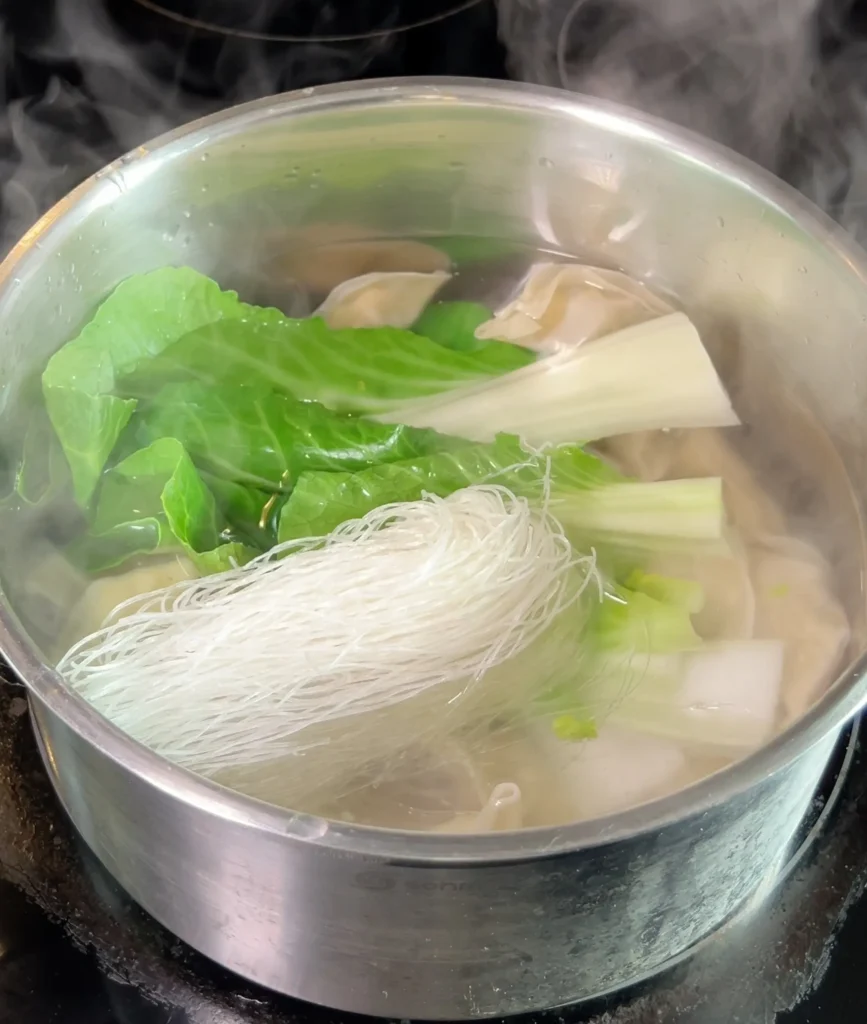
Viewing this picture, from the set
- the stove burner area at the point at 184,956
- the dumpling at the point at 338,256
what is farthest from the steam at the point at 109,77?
the stove burner area at the point at 184,956

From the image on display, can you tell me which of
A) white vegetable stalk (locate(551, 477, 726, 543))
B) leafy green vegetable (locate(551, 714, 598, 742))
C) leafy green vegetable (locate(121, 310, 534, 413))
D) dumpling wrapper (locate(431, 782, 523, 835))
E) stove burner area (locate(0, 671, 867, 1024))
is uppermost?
leafy green vegetable (locate(121, 310, 534, 413))

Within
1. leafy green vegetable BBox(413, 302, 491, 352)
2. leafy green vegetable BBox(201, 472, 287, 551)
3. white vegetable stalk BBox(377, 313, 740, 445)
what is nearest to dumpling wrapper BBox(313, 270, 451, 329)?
leafy green vegetable BBox(413, 302, 491, 352)

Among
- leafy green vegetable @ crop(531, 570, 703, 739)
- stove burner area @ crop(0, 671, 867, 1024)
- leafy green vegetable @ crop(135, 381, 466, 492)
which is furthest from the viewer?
leafy green vegetable @ crop(135, 381, 466, 492)

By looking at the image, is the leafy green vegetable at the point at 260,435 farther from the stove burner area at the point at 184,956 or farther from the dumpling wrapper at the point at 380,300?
the stove burner area at the point at 184,956

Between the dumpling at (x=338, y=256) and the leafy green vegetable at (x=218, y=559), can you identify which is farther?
the dumpling at (x=338, y=256)

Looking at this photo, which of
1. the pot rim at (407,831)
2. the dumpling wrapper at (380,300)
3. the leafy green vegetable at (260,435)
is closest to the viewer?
the pot rim at (407,831)

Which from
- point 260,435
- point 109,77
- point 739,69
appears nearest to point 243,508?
point 260,435

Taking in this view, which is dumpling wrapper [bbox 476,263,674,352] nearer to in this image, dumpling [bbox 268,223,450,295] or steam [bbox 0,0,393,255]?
dumpling [bbox 268,223,450,295]

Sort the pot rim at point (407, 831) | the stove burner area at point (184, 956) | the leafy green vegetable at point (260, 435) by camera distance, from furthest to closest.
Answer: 1. the leafy green vegetable at point (260, 435)
2. the stove burner area at point (184, 956)
3. the pot rim at point (407, 831)
